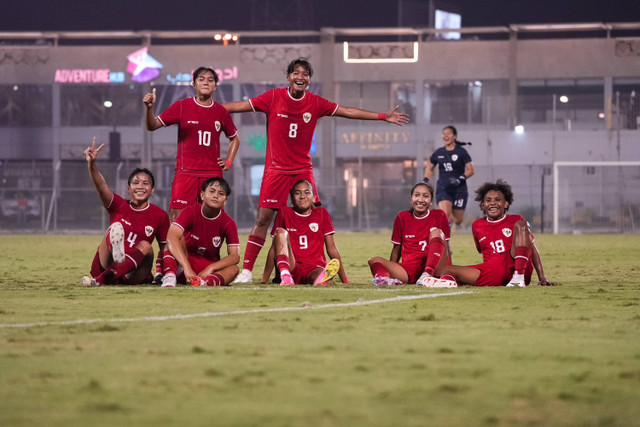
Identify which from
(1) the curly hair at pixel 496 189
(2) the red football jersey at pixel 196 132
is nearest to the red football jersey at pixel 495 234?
(1) the curly hair at pixel 496 189

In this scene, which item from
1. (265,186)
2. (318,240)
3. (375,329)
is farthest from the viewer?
(265,186)

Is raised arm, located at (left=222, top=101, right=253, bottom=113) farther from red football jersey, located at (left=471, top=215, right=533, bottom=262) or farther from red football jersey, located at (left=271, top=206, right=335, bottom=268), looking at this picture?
red football jersey, located at (left=471, top=215, right=533, bottom=262)

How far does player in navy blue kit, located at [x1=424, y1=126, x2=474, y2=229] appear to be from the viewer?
685 inches

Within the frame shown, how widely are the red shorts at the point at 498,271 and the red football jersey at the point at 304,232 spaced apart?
152cm

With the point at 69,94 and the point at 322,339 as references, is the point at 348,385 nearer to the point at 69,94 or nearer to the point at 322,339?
the point at 322,339

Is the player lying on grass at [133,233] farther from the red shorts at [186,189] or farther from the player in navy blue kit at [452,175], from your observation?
the player in navy blue kit at [452,175]

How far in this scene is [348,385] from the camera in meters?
4.02

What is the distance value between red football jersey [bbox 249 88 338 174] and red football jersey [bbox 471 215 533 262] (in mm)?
2071

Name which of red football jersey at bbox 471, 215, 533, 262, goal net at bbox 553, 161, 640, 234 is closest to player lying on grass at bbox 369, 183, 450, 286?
red football jersey at bbox 471, 215, 533, 262

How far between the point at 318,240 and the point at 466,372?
5.55m

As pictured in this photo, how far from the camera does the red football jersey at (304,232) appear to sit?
9805 mm

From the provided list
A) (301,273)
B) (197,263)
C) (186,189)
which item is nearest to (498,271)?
(301,273)

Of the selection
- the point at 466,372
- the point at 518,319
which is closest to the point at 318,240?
the point at 518,319

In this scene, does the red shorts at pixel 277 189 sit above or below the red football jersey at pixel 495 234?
above
